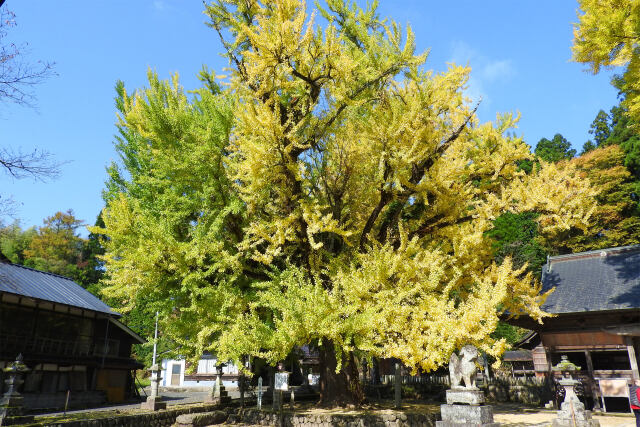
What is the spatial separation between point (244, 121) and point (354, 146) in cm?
403

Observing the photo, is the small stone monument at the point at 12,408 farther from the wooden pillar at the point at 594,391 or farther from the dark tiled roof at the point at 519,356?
the dark tiled roof at the point at 519,356

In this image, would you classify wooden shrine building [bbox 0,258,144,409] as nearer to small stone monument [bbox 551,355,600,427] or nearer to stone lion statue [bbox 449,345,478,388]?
stone lion statue [bbox 449,345,478,388]

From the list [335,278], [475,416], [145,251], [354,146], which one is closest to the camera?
[475,416]

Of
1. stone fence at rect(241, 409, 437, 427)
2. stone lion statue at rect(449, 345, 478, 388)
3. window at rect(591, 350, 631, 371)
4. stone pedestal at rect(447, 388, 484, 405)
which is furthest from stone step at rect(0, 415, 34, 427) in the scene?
window at rect(591, 350, 631, 371)

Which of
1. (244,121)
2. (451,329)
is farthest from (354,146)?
(451,329)

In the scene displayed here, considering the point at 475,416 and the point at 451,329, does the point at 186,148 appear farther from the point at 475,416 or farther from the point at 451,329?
the point at 475,416

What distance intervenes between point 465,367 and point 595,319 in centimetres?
952

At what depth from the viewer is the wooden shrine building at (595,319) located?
14477mm

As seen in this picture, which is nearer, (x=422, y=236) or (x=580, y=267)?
(x=422, y=236)

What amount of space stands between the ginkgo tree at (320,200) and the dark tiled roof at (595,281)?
4.49 metres

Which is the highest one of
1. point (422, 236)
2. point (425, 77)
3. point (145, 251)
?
point (425, 77)

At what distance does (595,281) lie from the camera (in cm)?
1692

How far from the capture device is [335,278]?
11.4m

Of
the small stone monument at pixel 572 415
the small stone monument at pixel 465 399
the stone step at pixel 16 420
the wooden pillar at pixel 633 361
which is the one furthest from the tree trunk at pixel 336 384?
the wooden pillar at pixel 633 361
